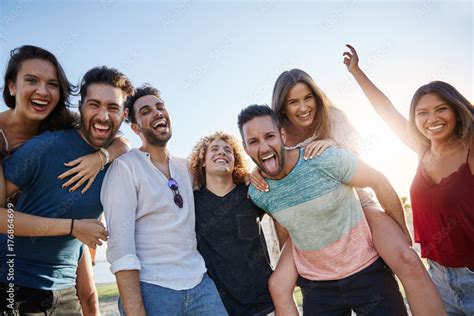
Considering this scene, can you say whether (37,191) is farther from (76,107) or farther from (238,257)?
(238,257)

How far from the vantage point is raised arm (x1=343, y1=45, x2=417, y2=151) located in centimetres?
452

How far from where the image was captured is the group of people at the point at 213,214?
130 inches

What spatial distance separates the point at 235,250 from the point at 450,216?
2073 millimetres

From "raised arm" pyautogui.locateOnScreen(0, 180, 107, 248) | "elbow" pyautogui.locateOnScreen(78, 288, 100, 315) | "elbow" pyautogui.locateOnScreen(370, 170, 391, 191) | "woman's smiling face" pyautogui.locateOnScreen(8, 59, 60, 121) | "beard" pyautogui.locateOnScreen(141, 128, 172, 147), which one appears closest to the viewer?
"raised arm" pyautogui.locateOnScreen(0, 180, 107, 248)

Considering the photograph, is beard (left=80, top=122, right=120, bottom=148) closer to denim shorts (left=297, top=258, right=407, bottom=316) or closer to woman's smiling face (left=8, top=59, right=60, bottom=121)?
woman's smiling face (left=8, top=59, right=60, bottom=121)

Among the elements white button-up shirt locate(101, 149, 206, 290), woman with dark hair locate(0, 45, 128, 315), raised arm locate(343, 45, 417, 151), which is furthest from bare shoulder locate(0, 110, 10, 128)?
raised arm locate(343, 45, 417, 151)

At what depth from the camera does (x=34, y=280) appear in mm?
3352

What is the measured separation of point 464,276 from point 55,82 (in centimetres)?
435

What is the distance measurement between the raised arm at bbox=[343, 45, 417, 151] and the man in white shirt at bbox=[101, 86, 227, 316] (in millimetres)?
2553

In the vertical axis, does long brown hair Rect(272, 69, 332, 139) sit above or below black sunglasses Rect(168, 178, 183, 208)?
above

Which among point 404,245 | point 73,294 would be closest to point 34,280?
point 73,294

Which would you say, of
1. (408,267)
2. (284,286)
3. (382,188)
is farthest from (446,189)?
(284,286)

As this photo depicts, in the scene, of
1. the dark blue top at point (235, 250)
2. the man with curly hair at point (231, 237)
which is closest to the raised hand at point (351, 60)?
the man with curly hair at point (231, 237)

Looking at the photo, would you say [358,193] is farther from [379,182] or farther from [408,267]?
[408,267]
